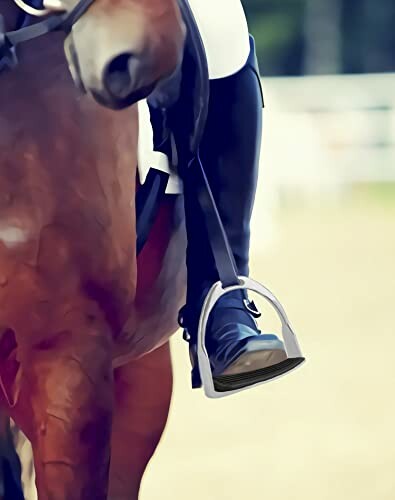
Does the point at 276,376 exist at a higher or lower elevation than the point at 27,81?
lower

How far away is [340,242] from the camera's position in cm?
905

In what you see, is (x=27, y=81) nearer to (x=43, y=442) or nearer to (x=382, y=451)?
(x=43, y=442)

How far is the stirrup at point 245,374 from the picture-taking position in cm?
241

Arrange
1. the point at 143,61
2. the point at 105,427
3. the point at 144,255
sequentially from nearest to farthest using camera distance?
the point at 143,61 < the point at 105,427 < the point at 144,255

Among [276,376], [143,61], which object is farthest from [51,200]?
[276,376]

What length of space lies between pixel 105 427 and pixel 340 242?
6910mm

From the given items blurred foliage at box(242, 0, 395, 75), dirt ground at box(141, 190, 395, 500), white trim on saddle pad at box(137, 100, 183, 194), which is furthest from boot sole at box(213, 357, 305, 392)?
blurred foliage at box(242, 0, 395, 75)

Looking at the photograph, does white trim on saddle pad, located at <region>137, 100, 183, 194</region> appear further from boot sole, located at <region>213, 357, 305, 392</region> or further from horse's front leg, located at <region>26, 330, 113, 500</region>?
boot sole, located at <region>213, 357, 305, 392</region>

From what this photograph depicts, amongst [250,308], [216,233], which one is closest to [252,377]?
[250,308]

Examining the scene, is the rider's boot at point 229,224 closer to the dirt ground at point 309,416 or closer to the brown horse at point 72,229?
the brown horse at point 72,229

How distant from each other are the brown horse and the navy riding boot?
0.64ft

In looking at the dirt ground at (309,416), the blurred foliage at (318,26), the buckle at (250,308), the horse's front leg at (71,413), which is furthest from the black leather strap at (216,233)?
the blurred foliage at (318,26)

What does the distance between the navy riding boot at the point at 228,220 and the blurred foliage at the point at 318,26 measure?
14.7 metres

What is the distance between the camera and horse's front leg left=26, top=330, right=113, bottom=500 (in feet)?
7.11
